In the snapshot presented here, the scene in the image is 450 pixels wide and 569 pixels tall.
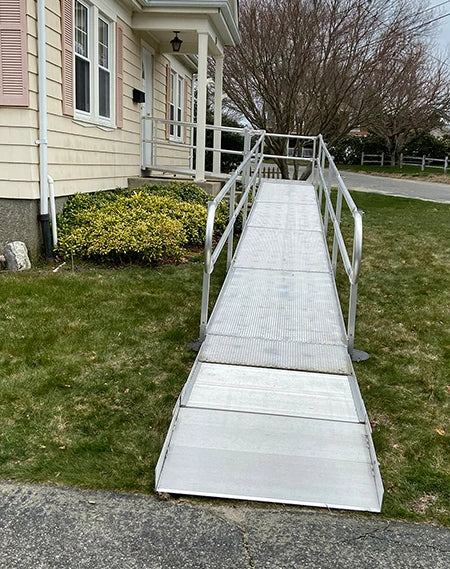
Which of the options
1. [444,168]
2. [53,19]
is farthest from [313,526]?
[444,168]

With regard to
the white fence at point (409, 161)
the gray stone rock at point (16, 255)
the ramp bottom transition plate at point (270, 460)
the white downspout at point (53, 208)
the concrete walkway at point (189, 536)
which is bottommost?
the concrete walkway at point (189, 536)

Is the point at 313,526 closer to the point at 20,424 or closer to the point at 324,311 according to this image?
the point at 20,424

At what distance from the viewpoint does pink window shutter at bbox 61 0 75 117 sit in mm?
7188

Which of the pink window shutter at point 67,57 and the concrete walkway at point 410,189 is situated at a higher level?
the pink window shutter at point 67,57

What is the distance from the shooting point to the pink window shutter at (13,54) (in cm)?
623

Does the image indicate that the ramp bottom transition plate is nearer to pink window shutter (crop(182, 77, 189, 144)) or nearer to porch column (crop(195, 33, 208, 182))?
porch column (crop(195, 33, 208, 182))

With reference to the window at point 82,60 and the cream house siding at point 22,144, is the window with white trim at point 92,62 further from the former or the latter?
the cream house siding at point 22,144

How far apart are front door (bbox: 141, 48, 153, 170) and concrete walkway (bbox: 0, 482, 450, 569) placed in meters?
9.22

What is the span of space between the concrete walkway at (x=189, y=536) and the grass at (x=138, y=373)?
15cm

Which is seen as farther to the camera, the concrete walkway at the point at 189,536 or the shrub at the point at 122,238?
the shrub at the point at 122,238

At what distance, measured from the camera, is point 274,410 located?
3.39 m

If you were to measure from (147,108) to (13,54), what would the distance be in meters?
5.64

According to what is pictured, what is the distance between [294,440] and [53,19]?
6.13m

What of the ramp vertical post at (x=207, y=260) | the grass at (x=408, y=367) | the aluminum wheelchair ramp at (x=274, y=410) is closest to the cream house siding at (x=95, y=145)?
the aluminum wheelchair ramp at (x=274, y=410)
